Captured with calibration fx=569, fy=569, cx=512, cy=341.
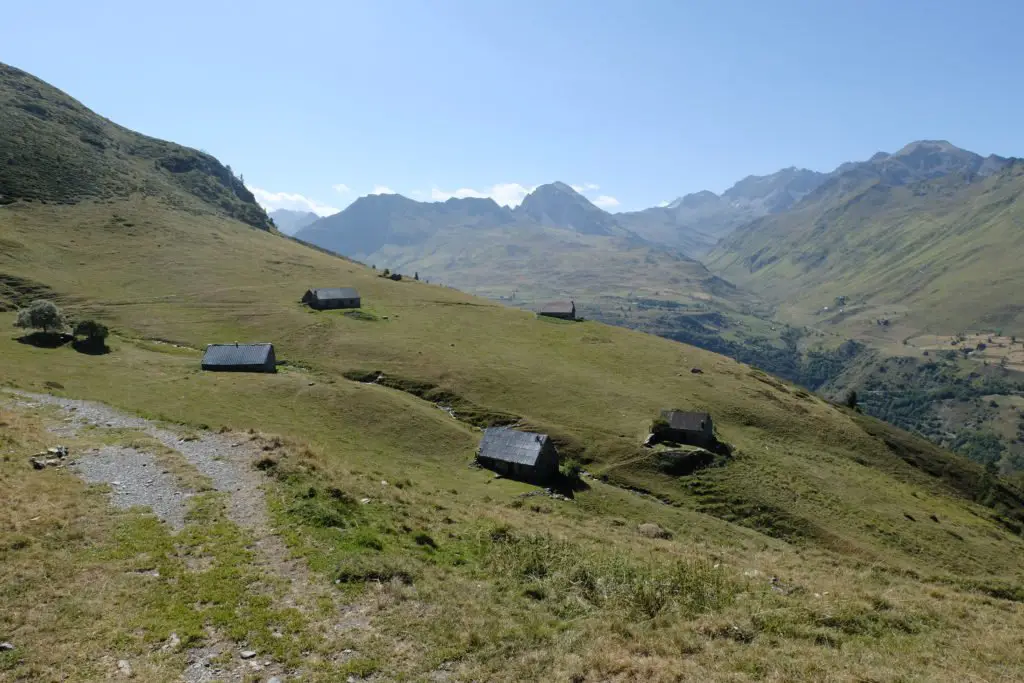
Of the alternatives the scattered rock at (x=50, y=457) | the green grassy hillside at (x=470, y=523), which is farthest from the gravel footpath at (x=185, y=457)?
the scattered rock at (x=50, y=457)

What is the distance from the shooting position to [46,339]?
256 ft

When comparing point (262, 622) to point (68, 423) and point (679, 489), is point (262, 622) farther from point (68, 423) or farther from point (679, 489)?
point (679, 489)

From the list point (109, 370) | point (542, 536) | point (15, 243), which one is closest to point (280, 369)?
point (109, 370)

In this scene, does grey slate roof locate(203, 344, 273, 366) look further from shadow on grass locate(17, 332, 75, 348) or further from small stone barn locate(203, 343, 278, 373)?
shadow on grass locate(17, 332, 75, 348)

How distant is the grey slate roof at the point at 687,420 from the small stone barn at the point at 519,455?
20268 millimetres

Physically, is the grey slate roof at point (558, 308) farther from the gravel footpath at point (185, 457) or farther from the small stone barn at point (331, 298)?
the gravel footpath at point (185, 457)

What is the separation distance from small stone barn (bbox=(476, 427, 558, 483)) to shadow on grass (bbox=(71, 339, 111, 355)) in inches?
2135

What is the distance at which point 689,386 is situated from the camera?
96.2 meters

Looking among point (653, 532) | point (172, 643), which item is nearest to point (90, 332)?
point (653, 532)

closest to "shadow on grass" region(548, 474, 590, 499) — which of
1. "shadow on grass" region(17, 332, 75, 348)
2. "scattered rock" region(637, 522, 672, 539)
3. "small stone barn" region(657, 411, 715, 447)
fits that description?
"scattered rock" region(637, 522, 672, 539)

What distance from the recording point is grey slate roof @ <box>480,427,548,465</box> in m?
58.6

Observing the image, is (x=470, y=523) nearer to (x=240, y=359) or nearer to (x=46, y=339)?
(x=240, y=359)

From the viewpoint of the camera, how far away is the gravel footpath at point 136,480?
85.7 feet

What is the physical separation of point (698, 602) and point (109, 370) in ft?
233
